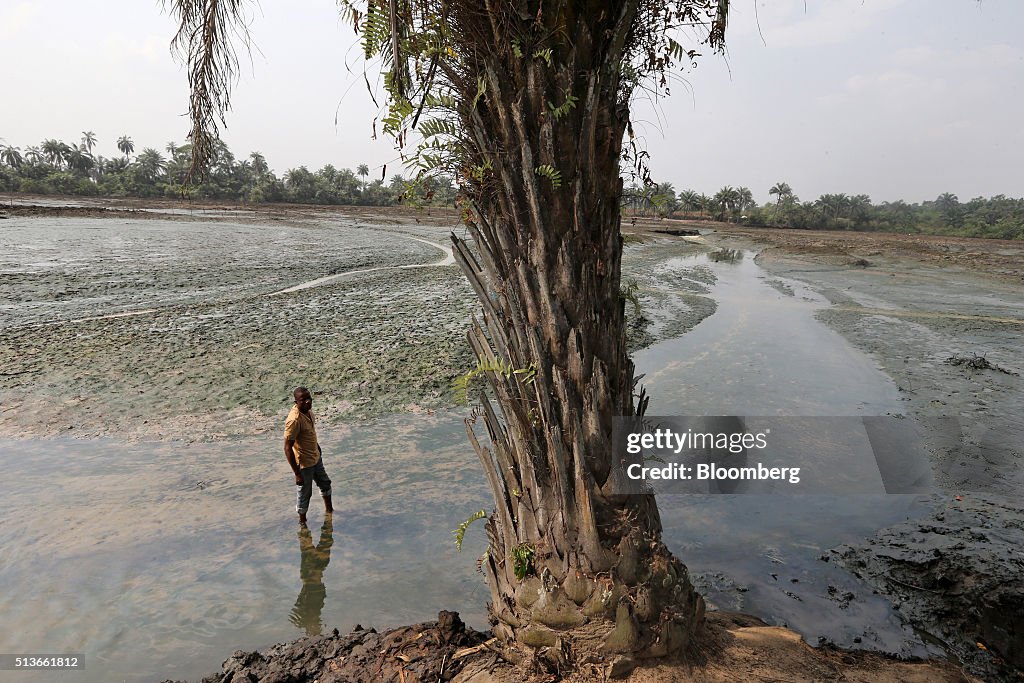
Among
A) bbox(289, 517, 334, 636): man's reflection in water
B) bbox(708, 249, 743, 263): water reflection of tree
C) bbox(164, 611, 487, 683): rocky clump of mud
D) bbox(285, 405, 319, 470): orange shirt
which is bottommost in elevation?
bbox(289, 517, 334, 636): man's reflection in water

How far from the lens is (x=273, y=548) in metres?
5.06

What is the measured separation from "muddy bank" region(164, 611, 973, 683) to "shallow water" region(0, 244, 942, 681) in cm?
85

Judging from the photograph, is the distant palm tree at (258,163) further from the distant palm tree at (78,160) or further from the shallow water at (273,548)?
the shallow water at (273,548)

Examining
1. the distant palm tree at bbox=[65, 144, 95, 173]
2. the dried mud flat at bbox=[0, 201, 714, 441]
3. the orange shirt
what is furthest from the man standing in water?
the distant palm tree at bbox=[65, 144, 95, 173]

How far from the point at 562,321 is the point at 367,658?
196 cm

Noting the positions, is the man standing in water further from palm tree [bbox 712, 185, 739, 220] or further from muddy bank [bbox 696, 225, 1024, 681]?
palm tree [bbox 712, 185, 739, 220]

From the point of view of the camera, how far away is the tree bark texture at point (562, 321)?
243cm

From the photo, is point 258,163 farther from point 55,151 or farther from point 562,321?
point 562,321

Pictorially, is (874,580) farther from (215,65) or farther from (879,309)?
(879,309)

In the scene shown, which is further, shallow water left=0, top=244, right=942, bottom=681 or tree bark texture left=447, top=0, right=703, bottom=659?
shallow water left=0, top=244, right=942, bottom=681

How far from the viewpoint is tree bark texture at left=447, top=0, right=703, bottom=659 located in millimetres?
2428

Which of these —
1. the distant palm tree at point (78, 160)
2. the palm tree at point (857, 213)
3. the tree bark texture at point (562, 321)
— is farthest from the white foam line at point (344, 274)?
the distant palm tree at point (78, 160)

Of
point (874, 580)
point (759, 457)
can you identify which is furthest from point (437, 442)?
point (874, 580)

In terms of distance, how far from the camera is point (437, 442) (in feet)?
24.0
